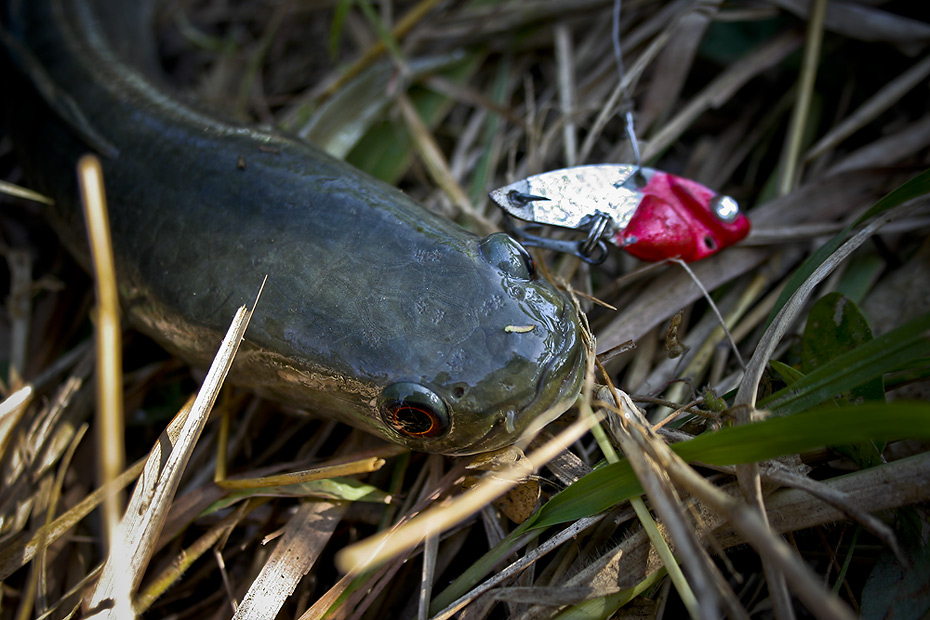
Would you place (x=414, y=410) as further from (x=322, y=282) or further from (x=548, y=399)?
(x=322, y=282)

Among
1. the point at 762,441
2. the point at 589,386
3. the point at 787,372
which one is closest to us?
the point at 762,441

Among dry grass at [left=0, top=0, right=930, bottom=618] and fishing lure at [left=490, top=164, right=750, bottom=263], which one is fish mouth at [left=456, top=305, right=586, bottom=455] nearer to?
dry grass at [left=0, top=0, right=930, bottom=618]

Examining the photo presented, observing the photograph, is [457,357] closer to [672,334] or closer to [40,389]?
[672,334]

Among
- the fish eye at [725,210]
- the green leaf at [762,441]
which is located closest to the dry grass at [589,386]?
the green leaf at [762,441]

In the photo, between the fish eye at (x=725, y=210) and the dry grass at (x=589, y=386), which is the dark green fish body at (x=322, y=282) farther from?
the fish eye at (x=725, y=210)

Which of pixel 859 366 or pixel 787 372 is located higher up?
pixel 859 366

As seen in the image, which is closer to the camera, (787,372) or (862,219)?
(787,372)

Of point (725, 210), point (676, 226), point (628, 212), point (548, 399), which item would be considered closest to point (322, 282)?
point (548, 399)

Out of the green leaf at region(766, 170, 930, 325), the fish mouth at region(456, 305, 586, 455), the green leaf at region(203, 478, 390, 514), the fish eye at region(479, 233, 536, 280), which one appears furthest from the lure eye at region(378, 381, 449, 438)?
the green leaf at region(766, 170, 930, 325)
